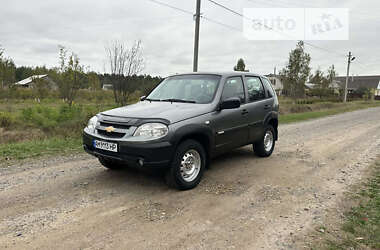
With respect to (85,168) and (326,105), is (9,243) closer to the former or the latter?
(85,168)

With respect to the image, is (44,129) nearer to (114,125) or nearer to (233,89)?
(114,125)

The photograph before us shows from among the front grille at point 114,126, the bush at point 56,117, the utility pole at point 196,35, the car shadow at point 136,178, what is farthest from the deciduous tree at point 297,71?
the front grille at point 114,126

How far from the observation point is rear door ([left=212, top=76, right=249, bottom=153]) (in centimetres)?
464

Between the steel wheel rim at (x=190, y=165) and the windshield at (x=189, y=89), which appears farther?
the windshield at (x=189, y=89)

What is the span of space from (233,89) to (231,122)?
69 centimetres

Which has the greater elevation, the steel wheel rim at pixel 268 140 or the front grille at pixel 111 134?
the front grille at pixel 111 134

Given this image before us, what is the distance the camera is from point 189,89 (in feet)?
16.3

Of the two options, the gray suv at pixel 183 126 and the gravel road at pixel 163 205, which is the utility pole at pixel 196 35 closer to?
the gray suv at pixel 183 126

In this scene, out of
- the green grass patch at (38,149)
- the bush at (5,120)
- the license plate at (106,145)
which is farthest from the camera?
the bush at (5,120)

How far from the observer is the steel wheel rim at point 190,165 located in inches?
163

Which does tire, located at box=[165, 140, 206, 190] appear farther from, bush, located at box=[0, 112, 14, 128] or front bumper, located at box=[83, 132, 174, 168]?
bush, located at box=[0, 112, 14, 128]

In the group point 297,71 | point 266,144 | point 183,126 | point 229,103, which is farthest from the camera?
point 297,71

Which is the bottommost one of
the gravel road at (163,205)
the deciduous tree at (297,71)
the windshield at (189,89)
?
the gravel road at (163,205)

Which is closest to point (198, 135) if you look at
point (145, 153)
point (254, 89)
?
point (145, 153)
